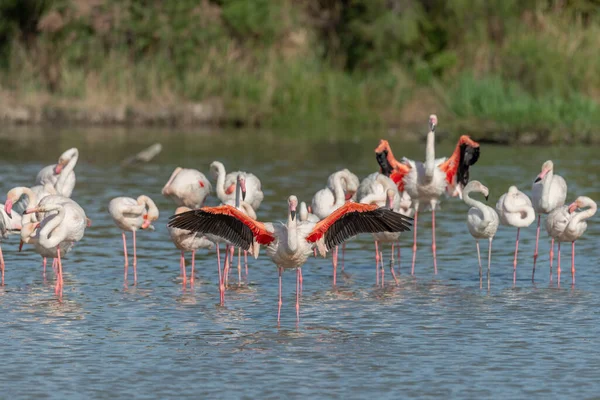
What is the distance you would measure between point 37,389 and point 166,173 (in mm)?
13515

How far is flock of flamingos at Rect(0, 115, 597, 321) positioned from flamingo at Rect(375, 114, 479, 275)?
11 millimetres

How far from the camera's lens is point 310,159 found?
23609 mm

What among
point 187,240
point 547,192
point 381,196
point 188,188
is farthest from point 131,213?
point 547,192

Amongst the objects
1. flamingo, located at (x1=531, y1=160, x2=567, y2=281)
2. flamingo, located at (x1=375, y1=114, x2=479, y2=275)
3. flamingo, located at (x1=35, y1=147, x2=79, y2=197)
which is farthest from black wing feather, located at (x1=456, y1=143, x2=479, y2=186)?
flamingo, located at (x1=35, y1=147, x2=79, y2=197)

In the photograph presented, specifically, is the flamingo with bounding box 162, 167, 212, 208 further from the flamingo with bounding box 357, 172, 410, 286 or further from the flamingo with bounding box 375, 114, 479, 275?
the flamingo with bounding box 375, 114, 479, 275

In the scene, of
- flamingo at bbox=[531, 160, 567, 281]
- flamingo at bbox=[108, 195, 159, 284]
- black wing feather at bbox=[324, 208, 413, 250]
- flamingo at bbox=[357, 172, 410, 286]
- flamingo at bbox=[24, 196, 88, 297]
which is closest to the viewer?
black wing feather at bbox=[324, 208, 413, 250]

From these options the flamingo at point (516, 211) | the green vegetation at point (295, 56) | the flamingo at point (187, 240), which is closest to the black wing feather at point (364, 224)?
the flamingo at point (187, 240)

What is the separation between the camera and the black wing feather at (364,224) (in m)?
9.97

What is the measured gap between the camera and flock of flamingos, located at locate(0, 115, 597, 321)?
10.0m

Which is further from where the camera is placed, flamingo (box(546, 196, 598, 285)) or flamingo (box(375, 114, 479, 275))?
flamingo (box(375, 114, 479, 275))

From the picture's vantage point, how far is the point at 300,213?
10633mm

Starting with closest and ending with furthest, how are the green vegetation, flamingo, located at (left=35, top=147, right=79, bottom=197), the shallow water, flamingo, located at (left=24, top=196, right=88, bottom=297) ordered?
the shallow water → flamingo, located at (left=24, top=196, right=88, bottom=297) → flamingo, located at (left=35, top=147, right=79, bottom=197) → the green vegetation

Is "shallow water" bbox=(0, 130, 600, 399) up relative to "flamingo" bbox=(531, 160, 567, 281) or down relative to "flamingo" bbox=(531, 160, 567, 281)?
down

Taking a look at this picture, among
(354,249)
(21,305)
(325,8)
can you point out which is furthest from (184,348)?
(325,8)
